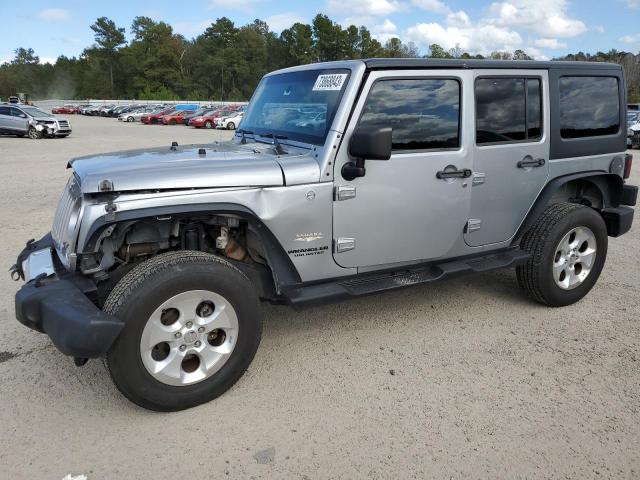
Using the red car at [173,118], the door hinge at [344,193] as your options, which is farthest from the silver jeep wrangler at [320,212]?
the red car at [173,118]

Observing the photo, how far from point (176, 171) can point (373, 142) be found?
118cm

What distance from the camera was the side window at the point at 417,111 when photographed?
3.50 metres

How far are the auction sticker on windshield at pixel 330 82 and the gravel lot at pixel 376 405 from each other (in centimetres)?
188

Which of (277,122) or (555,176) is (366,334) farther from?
(555,176)

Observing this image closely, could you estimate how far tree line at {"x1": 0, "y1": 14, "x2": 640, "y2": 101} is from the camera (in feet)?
318

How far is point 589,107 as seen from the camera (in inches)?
177

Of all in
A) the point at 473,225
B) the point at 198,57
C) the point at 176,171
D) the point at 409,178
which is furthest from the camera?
the point at 198,57

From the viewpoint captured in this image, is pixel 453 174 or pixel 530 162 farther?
pixel 530 162

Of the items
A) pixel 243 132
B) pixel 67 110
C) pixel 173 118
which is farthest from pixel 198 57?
pixel 243 132

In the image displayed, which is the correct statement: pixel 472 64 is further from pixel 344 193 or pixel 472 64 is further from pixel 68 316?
pixel 68 316

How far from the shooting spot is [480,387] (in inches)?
131

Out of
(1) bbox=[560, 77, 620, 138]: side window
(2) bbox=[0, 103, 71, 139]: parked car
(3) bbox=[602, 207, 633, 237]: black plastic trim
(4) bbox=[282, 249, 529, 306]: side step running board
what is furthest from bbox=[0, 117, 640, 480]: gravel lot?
(2) bbox=[0, 103, 71, 139]: parked car

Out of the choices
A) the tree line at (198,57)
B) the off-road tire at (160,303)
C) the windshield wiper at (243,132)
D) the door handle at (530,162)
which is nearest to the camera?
the off-road tire at (160,303)

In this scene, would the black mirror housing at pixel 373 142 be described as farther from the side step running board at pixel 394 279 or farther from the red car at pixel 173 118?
the red car at pixel 173 118
